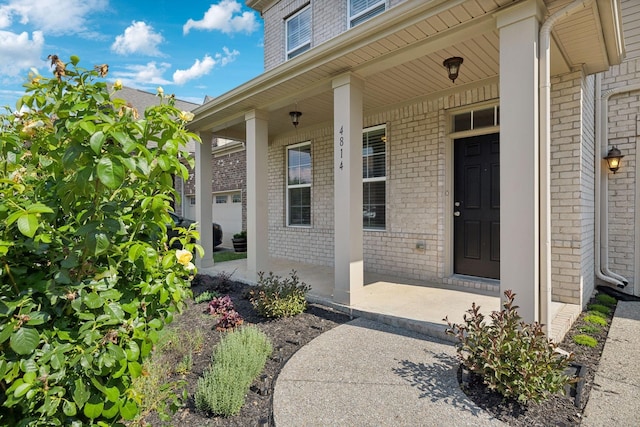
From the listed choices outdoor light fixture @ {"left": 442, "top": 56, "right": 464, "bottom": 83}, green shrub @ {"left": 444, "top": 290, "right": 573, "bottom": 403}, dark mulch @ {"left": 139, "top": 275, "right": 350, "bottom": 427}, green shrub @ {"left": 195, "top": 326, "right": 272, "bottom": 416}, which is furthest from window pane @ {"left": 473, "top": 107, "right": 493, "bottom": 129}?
green shrub @ {"left": 195, "top": 326, "right": 272, "bottom": 416}

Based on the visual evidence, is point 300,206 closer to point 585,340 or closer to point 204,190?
point 204,190

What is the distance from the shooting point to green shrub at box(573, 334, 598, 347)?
10.1 ft

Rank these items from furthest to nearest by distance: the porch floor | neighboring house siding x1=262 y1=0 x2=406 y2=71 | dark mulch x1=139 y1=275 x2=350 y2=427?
neighboring house siding x1=262 y1=0 x2=406 y2=71 < the porch floor < dark mulch x1=139 y1=275 x2=350 y2=427

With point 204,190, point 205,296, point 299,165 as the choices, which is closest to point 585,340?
point 205,296

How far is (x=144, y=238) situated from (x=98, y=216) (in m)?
0.27

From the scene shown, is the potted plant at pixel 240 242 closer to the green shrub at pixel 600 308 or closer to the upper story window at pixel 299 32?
the upper story window at pixel 299 32

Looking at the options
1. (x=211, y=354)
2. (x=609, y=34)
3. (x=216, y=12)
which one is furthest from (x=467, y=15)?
(x=216, y=12)

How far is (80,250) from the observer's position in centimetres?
127

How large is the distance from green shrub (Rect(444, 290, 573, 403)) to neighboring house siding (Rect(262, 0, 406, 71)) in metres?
5.33

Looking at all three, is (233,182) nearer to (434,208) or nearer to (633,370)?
(434,208)

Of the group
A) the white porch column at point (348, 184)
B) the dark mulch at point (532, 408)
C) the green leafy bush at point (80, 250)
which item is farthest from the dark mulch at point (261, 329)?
the dark mulch at point (532, 408)

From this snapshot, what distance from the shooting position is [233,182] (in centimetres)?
1162

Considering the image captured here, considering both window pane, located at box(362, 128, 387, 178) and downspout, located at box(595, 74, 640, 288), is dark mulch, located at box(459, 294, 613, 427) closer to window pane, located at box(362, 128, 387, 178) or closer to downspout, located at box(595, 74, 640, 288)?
downspout, located at box(595, 74, 640, 288)

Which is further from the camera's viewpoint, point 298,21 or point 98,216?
point 298,21
